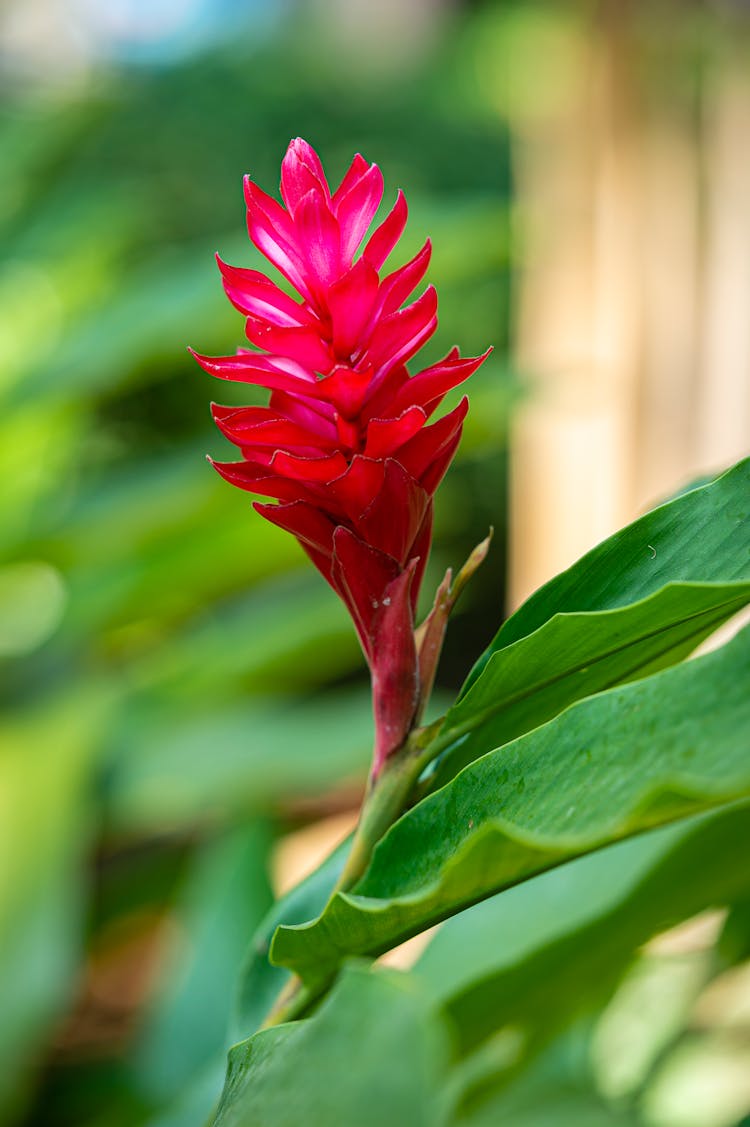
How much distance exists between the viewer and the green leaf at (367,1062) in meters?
0.20

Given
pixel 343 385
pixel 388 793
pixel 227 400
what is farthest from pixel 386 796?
pixel 227 400

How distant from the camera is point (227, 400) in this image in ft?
7.67

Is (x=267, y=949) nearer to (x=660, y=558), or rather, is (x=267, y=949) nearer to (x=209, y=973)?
(x=660, y=558)

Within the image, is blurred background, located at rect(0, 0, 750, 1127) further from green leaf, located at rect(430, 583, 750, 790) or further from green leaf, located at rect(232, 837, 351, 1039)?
green leaf, located at rect(430, 583, 750, 790)

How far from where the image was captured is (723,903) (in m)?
0.49

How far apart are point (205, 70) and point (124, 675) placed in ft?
6.23

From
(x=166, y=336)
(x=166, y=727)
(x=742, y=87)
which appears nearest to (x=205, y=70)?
(x=742, y=87)

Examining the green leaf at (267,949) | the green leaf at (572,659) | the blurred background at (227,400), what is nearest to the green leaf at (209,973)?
the blurred background at (227,400)

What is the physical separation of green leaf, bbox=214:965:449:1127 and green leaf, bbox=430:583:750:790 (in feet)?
0.33

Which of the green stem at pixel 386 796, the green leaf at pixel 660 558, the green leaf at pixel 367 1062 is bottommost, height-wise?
the green stem at pixel 386 796

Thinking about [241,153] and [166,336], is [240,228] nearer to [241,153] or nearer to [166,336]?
[241,153]

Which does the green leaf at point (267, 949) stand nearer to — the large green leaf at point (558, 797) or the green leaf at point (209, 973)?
the large green leaf at point (558, 797)

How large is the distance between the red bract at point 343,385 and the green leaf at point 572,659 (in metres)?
0.03

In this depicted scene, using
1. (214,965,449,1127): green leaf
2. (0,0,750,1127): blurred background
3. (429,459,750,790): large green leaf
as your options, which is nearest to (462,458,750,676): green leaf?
(429,459,750,790): large green leaf
